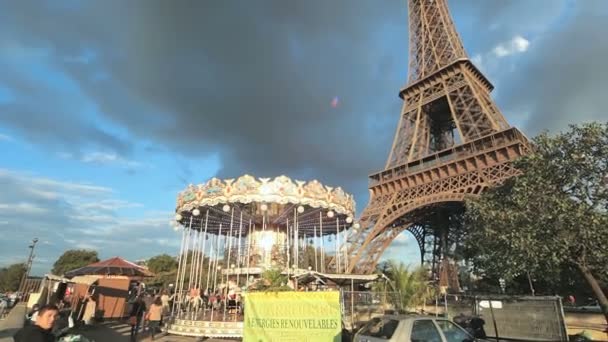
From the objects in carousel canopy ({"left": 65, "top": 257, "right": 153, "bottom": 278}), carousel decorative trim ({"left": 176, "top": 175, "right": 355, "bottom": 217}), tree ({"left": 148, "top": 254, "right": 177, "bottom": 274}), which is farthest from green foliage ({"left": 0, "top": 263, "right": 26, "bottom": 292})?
carousel decorative trim ({"left": 176, "top": 175, "right": 355, "bottom": 217})

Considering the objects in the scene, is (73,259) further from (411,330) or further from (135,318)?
(411,330)

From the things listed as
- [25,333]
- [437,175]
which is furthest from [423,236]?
[25,333]

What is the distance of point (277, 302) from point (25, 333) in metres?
4.74

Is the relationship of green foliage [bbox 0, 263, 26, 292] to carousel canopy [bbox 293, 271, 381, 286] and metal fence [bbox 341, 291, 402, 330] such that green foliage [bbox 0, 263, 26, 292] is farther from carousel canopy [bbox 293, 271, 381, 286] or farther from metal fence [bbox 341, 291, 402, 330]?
metal fence [bbox 341, 291, 402, 330]

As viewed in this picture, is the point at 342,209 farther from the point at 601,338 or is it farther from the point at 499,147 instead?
the point at 499,147

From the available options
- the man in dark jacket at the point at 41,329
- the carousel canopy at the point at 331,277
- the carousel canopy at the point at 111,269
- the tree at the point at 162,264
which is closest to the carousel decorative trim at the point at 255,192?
the carousel canopy at the point at 331,277

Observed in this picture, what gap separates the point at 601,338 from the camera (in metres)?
11.5

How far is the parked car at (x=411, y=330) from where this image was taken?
5898 millimetres

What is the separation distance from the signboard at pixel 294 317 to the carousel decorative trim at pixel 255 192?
693 centimetres

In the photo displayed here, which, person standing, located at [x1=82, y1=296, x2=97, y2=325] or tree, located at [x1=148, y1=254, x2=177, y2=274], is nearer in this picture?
person standing, located at [x1=82, y1=296, x2=97, y2=325]

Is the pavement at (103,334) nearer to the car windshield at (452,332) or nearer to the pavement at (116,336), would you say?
the pavement at (116,336)

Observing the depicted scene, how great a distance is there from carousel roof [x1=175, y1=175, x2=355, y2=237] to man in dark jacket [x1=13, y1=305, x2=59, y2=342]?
1044 centimetres

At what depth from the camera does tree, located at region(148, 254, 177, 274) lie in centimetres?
5307

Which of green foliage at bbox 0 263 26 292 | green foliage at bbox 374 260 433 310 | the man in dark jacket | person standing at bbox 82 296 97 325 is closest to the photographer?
the man in dark jacket
